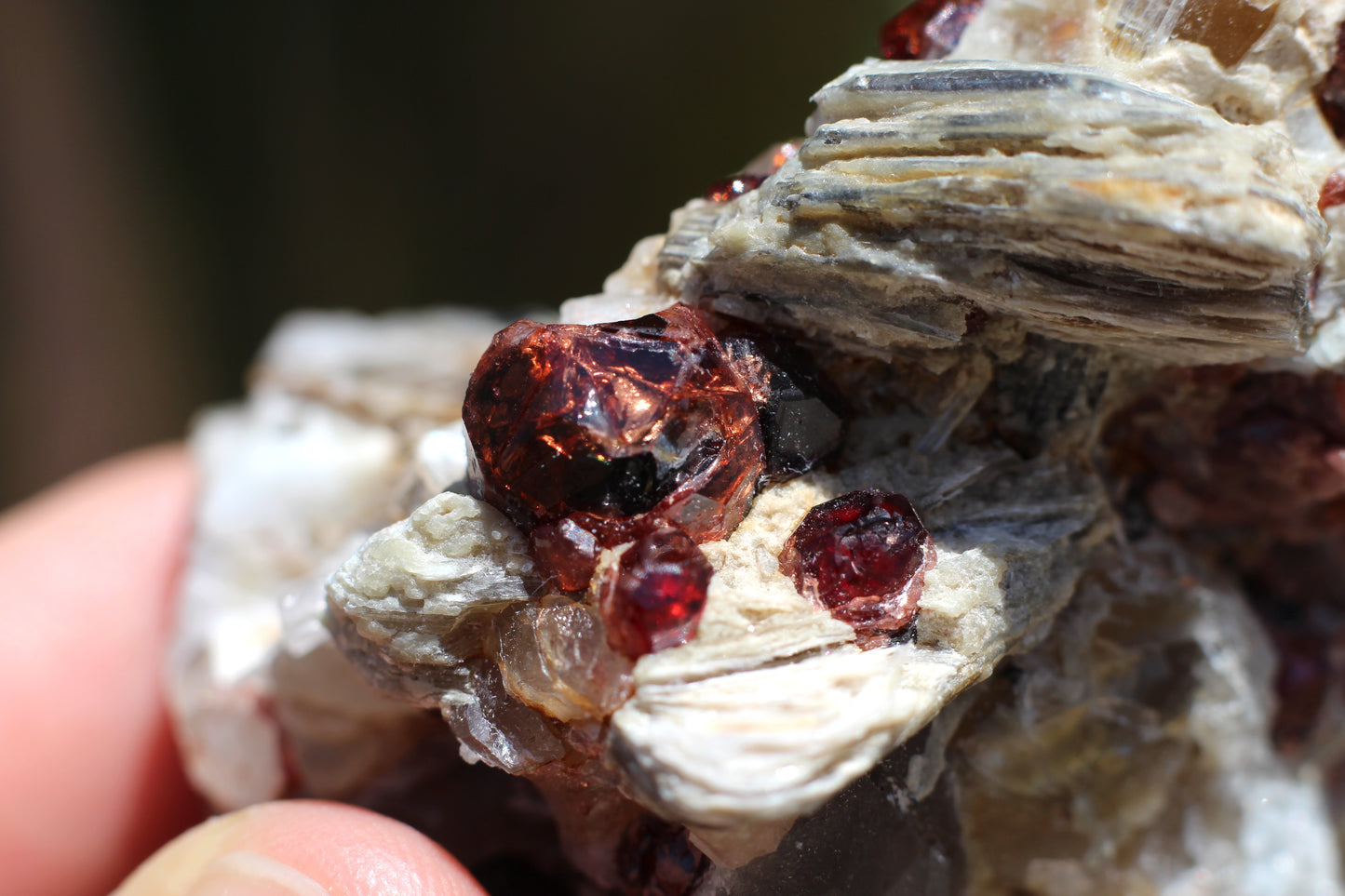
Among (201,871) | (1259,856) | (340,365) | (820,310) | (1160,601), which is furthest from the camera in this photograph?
(340,365)

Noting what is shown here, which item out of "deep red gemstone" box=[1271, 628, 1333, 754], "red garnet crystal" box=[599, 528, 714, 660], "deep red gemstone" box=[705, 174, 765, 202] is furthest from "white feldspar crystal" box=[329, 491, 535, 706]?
"deep red gemstone" box=[1271, 628, 1333, 754]

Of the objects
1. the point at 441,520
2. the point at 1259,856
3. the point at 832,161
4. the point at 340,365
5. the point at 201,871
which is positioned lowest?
the point at 1259,856

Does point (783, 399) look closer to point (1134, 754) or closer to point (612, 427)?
point (612, 427)

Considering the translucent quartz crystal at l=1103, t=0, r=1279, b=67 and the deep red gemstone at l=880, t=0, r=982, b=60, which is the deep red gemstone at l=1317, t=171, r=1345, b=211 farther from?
the deep red gemstone at l=880, t=0, r=982, b=60

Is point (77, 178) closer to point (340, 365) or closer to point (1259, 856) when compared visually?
point (340, 365)

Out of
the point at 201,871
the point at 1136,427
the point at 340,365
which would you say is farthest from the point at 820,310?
the point at 340,365

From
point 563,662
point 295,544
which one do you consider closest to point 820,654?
point 563,662

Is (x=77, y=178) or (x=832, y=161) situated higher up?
(x=832, y=161)

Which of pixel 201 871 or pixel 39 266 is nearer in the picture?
pixel 201 871
